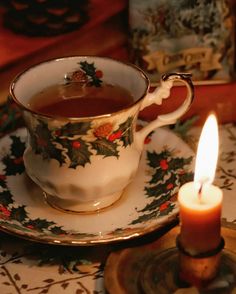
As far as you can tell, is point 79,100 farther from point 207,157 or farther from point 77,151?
point 207,157

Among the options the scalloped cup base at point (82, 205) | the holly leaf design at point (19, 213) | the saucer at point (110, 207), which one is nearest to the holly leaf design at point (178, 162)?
the saucer at point (110, 207)

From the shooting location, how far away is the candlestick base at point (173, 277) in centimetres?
68

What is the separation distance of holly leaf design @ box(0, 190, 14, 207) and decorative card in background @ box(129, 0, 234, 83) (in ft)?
1.17

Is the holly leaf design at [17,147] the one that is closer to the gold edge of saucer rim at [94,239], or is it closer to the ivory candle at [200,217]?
the gold edge of saucer rim at [94,239]

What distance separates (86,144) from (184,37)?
1.23 ft

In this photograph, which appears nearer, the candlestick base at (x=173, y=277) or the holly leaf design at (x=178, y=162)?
the candlestick base at (x=173, y=277)

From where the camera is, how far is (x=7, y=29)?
117cm

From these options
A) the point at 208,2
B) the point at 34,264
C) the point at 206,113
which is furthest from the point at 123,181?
the point at 208,2

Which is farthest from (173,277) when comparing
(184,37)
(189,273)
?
(184,37)

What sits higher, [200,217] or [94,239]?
[200,217]

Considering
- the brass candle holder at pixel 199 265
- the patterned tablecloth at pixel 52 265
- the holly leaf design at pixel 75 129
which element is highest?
the holly leaf design at pixel 75 129

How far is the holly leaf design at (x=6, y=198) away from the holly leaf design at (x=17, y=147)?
0.09 meters

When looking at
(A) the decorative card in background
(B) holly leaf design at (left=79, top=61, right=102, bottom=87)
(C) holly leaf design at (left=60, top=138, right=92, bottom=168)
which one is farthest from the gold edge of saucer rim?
(A) the decorative card in background

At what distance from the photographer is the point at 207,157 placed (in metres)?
0.64
